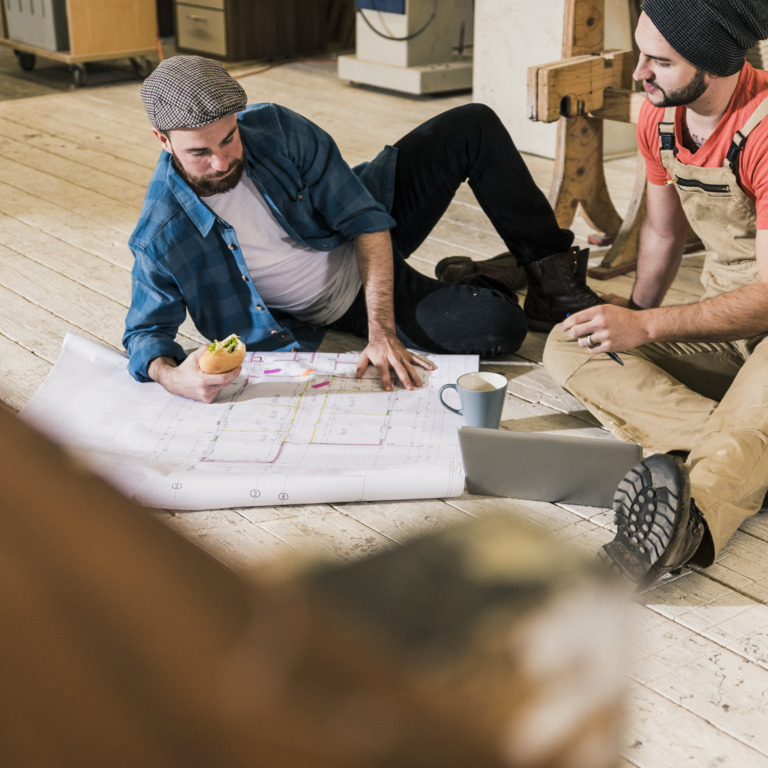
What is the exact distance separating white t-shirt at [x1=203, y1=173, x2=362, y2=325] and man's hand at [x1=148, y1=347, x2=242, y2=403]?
0.87 ft

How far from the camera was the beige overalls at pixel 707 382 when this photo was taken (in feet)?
4.65

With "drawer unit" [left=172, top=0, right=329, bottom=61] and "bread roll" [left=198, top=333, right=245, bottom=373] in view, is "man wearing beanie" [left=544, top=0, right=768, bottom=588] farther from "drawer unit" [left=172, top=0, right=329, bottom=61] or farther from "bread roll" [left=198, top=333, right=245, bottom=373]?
"drawer unit" [left=172, top=0, right=329, bottom=61]

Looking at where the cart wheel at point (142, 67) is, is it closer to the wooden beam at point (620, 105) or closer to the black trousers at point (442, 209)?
the wooden beam at point (620, 105)

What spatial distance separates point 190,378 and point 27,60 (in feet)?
14.5

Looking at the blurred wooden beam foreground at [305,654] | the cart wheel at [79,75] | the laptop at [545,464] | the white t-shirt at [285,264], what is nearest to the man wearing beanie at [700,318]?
the laptop at [545,464]

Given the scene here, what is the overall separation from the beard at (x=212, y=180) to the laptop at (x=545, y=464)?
69cm

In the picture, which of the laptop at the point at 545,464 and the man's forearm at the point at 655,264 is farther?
the man's forearm at the point at 655,264

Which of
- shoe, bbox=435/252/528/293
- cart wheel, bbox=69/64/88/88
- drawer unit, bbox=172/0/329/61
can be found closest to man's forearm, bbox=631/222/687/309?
shoe, bbox=435/252/528/293

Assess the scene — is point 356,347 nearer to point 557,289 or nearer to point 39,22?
point 557,289

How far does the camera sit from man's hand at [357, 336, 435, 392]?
1.86 m

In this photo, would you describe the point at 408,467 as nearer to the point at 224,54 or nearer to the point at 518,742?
the point at 518,742

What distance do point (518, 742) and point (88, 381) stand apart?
6.16 feet

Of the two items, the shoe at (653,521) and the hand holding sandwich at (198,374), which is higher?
the shoe at (653,521)

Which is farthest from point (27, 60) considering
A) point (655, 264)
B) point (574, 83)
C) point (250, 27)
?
point (655, 264)
